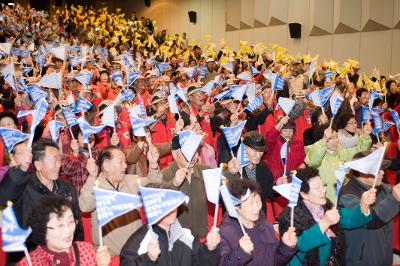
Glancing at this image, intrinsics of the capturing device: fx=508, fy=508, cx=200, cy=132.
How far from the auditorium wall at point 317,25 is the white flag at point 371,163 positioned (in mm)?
11353

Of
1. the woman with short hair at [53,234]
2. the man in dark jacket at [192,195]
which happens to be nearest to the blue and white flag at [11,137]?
the man in dark jacket at [192,195]

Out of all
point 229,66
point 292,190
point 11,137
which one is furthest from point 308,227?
point 229,66

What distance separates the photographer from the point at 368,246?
11.9ft

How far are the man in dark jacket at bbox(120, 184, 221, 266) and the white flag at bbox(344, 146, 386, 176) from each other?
1.09 metres

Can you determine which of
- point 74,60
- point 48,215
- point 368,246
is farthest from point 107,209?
point 74,60

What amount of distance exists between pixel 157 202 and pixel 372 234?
5.67 ft

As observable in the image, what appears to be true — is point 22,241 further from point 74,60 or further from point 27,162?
point 74,60

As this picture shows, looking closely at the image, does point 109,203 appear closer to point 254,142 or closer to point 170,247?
point 170,247

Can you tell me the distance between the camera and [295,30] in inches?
670

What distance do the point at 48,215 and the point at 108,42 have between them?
14613 mm

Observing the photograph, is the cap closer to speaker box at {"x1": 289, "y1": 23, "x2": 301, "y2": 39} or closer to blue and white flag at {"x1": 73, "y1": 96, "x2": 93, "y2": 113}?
blue and white flag at {"x1": 73, "y1": 96, "x2": 93, "y2": 113}

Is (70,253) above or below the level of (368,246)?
above

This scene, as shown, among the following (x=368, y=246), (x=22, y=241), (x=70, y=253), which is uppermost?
(x=22, y=241)

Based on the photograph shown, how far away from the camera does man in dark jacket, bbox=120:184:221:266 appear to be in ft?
9.44
